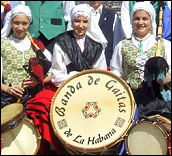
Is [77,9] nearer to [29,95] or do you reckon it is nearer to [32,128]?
[29,95]

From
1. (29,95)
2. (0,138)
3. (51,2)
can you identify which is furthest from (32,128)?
(51,2)

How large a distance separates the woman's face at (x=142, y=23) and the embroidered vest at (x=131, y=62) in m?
0.19

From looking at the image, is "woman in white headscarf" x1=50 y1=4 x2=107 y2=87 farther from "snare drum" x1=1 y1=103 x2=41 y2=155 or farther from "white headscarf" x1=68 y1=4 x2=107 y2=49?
"snare drum" x1=1 y1=103 x2=41 y2=155

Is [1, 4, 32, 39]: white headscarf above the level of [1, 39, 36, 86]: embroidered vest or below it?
above

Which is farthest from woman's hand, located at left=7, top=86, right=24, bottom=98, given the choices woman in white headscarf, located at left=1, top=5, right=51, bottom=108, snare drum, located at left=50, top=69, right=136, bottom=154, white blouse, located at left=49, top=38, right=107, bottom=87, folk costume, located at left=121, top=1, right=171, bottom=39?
folk costume, located at left=121, top=1, right=171, bottom=39

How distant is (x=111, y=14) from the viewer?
6.25m

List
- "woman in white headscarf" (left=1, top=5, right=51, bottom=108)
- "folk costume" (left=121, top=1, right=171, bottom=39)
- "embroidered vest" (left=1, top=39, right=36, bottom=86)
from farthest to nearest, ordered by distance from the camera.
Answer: "folk costume" (left=121, top=1, right=171, bottom=39) < "embroidered vest" (left=1, top=39, right=36, bottom=86) < "woman in white headscarf" (left=1, top=5, right=51, bottom=108)

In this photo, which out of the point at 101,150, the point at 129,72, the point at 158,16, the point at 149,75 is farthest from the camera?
the point at 158,16

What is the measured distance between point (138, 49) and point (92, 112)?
1.16 m

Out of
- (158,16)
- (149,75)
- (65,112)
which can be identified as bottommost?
(65,112)

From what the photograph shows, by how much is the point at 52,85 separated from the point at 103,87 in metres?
0.99

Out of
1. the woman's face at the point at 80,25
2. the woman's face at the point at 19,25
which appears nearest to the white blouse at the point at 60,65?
the woman's face at the point at 80,25

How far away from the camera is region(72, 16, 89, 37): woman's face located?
5.35 m

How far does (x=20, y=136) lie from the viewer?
15.2 ft
